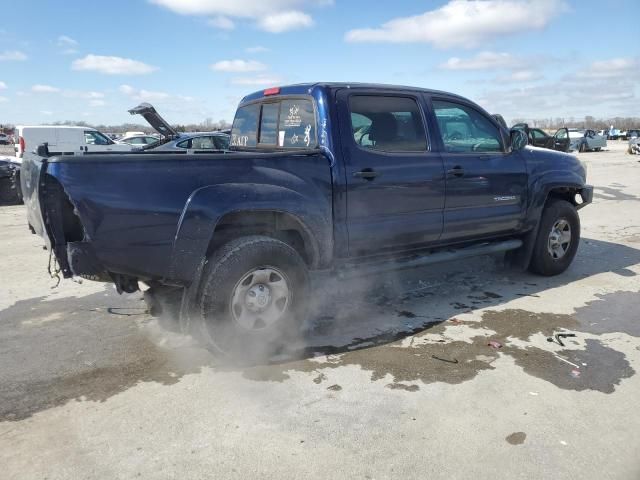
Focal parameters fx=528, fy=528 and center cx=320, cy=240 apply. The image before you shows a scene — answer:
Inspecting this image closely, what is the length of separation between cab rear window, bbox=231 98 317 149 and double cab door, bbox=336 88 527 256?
322 mm

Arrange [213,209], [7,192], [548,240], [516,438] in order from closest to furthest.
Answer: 1. [516,438]
2. [213,209]
3. [548,240]
4. [7,192]

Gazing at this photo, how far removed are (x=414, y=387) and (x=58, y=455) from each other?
204 cm

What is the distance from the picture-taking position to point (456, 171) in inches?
189

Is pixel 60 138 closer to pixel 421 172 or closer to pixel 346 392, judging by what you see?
pixel 421 172

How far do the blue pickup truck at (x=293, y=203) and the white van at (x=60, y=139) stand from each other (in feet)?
45.9

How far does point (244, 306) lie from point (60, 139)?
55.7 ft

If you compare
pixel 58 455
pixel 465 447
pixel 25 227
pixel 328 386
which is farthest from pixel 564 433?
pixel 25 227

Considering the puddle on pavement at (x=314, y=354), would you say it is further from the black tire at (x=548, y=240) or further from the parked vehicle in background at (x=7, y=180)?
the parked vehicle in background at (x=7, y=180)

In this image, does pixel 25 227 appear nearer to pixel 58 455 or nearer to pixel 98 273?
pixel 98 273

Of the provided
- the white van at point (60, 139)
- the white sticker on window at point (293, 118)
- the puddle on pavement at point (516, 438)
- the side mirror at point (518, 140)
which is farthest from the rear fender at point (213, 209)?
the white van at point (60, 139)

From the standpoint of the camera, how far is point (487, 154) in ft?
16.9

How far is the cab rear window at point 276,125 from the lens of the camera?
434 cm

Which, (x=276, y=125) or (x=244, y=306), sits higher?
(x=276, y=125)

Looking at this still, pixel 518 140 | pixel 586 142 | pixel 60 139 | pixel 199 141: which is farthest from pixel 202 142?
pixel 586 142
